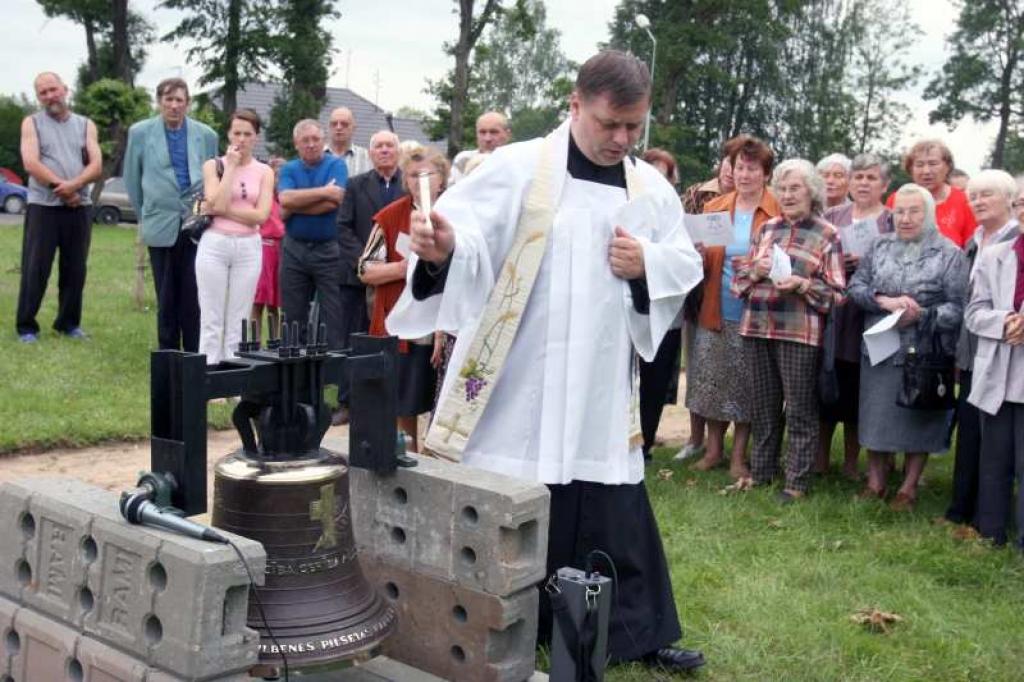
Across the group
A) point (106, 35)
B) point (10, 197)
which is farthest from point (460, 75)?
point (106, 35)

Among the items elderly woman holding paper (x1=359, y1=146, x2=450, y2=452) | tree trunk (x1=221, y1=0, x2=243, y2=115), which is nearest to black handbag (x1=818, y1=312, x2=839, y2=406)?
elderly woman holding paper (x1=359, y1=146, x2=450, y2=452)

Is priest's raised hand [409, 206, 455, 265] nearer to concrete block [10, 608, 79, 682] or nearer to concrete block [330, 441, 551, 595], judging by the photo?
concrete block [330, 441, 551, 595]

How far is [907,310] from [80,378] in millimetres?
5830

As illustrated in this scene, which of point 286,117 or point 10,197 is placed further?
point 286,117

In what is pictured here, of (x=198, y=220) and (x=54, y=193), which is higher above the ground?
(x=54, y=193)

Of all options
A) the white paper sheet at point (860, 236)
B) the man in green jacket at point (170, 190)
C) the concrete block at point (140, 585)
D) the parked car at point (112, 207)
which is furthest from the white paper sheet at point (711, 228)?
the parked car at point (112, 207)

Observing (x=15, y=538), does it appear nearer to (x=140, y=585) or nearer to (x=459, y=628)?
(x=140, y=585)

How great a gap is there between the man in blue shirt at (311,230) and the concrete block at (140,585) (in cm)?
523

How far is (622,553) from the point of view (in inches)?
167

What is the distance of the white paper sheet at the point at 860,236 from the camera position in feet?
24.2

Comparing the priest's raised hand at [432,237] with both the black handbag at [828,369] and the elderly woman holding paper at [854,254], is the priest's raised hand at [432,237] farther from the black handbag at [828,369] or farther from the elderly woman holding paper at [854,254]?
the elderly woman holding paper at [854,254]

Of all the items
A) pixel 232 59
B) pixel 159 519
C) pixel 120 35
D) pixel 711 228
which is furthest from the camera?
pixel 232 59

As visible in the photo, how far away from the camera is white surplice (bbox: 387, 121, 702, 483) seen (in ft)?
13.2

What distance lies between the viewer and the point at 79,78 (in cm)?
5038
